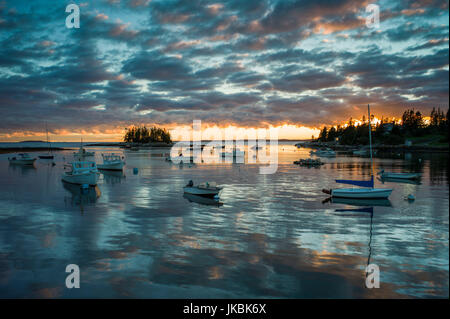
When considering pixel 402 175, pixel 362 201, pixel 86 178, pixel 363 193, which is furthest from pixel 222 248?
pixel 402 175

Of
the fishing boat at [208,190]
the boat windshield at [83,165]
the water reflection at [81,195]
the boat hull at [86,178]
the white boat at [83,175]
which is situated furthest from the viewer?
the boat windshield at [83,165]

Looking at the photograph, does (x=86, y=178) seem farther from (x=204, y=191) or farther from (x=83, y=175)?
(x=204, y=191)

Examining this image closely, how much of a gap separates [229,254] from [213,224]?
7265 millimetres

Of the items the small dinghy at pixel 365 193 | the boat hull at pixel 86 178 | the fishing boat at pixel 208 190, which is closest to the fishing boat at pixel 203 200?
the fishing boat at pixel 208 190

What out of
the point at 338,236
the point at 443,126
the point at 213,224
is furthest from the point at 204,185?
the point at 443,126

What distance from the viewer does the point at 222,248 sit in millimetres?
19750

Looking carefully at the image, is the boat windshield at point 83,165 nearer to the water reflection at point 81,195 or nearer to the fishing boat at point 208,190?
the water reflection at point 81,195

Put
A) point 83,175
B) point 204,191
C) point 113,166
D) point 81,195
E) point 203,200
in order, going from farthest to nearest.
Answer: point 113,166
point 83,175
point 81,195
point 204,191
point 203,200

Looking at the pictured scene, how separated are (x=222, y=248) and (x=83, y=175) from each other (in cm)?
3317

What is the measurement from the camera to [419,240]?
2155 centimetres

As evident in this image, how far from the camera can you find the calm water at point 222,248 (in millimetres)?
14430

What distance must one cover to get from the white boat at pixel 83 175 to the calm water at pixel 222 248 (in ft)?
30.7
